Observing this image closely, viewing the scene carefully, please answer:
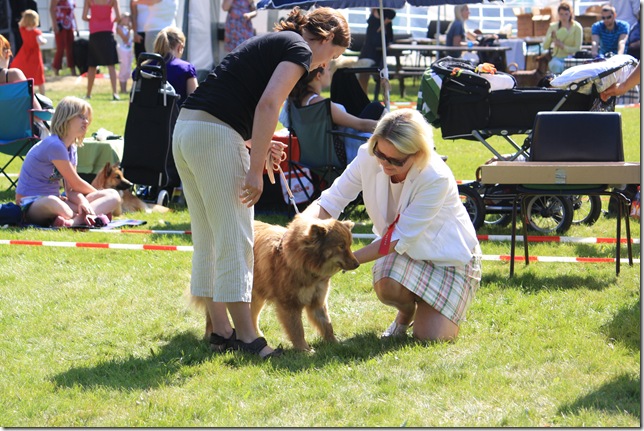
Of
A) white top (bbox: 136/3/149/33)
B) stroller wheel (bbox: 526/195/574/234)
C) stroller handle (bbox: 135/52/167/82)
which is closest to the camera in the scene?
stroller wheel (bbox: 526/195/574/234)

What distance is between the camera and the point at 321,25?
4.47 metres

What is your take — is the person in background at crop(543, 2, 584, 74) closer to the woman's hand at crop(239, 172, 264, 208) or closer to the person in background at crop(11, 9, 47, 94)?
the person in background at crop(11, 9, 47, 94)

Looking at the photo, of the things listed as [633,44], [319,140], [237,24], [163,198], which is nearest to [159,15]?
[237,24]

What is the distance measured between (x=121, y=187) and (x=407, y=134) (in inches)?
200

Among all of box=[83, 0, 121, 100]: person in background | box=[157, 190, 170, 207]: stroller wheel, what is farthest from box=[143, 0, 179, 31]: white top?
box=[157, 190, 170, 207]: stroller wheel

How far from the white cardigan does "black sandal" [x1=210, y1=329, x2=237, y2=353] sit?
890 millimetres

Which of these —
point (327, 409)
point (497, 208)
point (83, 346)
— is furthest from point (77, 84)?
point (327, 409)

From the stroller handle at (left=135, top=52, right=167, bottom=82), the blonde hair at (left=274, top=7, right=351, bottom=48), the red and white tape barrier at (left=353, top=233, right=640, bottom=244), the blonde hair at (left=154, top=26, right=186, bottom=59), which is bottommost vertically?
the red and white tape barrier at (left=353, top=233, right=640, bottom=244)

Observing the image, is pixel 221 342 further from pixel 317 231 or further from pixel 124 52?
pixel 124 52

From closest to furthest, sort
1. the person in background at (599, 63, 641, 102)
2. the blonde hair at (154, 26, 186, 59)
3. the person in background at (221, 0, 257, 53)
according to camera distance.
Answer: the person in background at (599, 63, 641, 102)
the blonde hair at (154, 26, 186, 59)
the person in background at (221, 0, 257, 53)

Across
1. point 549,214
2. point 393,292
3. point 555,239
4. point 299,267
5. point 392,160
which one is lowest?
point 555,239

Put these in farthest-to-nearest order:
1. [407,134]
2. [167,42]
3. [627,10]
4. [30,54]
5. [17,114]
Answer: [627,10]
[30,54]
[17,114]
[167,42]
[407,134]

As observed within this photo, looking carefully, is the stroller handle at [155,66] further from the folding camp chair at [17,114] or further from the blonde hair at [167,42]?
the folding camp chair at [17,114]

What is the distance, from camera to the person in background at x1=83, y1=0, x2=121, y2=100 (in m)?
16.9
